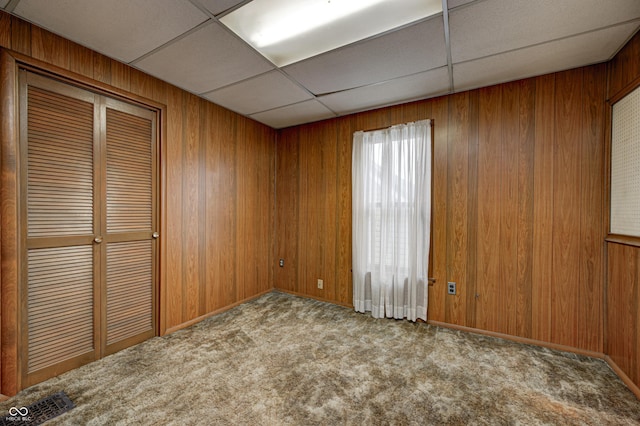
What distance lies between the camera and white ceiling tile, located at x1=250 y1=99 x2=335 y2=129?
10.4ft

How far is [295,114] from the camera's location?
3438 mm

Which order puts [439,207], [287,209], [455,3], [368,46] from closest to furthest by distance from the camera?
[455,3] < [368,46] < [439,207] < [287,209]

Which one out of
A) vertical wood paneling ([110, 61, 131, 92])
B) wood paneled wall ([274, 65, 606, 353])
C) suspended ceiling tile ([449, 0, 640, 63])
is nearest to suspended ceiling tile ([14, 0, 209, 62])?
vertical wood paneling ([110, 61, 131, 92])

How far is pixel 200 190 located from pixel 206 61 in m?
1.36

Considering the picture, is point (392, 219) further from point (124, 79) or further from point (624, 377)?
point (124, 79)

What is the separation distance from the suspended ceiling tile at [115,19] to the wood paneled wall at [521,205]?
222 cm

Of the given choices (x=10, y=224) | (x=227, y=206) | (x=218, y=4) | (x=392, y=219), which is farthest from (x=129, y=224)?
(x=392, y=219)

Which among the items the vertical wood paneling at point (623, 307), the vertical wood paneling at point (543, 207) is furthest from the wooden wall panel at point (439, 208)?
the vertical wood paneling at point (623, 307)

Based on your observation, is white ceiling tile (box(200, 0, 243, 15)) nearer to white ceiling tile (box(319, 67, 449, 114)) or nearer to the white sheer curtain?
white ceiling tile (box(319, 67, 449, 114))

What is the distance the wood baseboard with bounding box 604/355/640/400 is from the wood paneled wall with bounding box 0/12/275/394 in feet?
12.0

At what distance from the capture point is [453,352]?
2336mm

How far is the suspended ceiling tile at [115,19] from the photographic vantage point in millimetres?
1608

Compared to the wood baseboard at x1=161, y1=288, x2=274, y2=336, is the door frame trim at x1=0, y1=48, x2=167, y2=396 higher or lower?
higher

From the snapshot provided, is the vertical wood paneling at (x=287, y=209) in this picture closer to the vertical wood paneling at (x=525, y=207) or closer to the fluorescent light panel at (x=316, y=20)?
the fluorescent light panel at (x=316, y=20)
